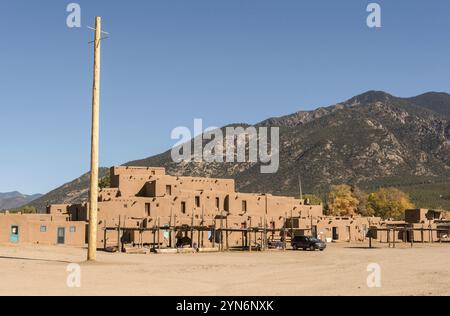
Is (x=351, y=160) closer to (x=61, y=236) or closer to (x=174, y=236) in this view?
(x=174, y=236)

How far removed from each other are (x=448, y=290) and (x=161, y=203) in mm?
Answer: 43020

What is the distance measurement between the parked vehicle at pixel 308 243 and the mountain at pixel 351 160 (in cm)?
8403

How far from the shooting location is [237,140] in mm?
194375

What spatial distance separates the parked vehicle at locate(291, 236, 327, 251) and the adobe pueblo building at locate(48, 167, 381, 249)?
176 centimetres

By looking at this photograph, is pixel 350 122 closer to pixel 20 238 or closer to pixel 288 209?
pixel 288 209

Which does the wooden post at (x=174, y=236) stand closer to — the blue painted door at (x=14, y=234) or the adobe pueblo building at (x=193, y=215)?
the adobe pueblo building at (x=193, y=215)

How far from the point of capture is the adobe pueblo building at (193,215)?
187 ft

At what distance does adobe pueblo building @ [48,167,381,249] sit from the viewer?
5700 cm

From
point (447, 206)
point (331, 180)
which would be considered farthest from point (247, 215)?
point (331, 180)

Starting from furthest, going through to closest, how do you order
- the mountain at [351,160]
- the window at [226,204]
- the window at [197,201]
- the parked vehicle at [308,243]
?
1. the mountain at [351,160]
2. the window at [226,204]
3. the window at [197,201]
4. the parked vehicle at [308,243]

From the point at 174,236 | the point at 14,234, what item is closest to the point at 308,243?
the point at 174,236

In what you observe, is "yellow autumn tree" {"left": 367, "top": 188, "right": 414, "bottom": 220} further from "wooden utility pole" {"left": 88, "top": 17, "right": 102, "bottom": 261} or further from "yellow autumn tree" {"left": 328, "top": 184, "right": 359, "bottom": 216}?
"wooden utility pole" {"left": 88, "top": 17, "right": 102, "bottom": 261}

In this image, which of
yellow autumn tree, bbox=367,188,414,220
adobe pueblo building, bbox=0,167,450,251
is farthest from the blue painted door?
yellow autumn tree, bbox=367,188,414,220

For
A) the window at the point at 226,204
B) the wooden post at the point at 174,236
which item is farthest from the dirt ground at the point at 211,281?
the window at the point at 226,204
